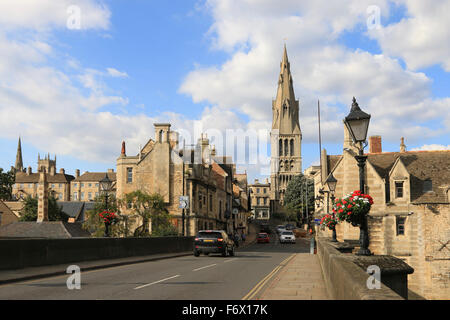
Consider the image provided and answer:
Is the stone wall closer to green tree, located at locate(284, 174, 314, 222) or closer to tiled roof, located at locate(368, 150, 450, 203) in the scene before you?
tiled roof, located at locate(368, 150, 450, 203)

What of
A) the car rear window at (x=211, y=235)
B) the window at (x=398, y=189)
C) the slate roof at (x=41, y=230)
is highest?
the window at (x=398, y=189)

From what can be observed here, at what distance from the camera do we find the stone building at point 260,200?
16688cm

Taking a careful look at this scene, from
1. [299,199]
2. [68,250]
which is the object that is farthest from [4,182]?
[68,250]

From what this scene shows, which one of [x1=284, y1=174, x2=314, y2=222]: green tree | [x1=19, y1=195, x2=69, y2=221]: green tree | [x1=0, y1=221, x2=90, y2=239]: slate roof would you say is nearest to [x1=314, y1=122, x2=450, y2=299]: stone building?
[x1=0, y1=221, x2=90, y2=239]: slate roof

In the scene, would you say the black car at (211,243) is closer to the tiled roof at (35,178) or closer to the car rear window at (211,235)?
the car rear window at (211,235)

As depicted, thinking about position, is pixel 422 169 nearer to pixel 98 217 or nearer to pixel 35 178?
pixel 98 217

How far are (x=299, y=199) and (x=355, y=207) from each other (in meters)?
107

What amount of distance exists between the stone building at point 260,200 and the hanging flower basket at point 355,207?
151 m

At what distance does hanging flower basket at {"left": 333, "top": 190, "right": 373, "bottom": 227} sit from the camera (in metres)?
13.2

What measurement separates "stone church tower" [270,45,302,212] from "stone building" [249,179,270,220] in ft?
9.51

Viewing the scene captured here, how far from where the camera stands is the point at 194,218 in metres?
51.3

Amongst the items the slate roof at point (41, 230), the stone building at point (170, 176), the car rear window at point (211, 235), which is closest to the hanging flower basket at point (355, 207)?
the car rear window at point (211, 235)

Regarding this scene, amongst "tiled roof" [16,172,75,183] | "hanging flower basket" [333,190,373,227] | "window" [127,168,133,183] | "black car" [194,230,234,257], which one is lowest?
"black car" [194,230,234,257]
